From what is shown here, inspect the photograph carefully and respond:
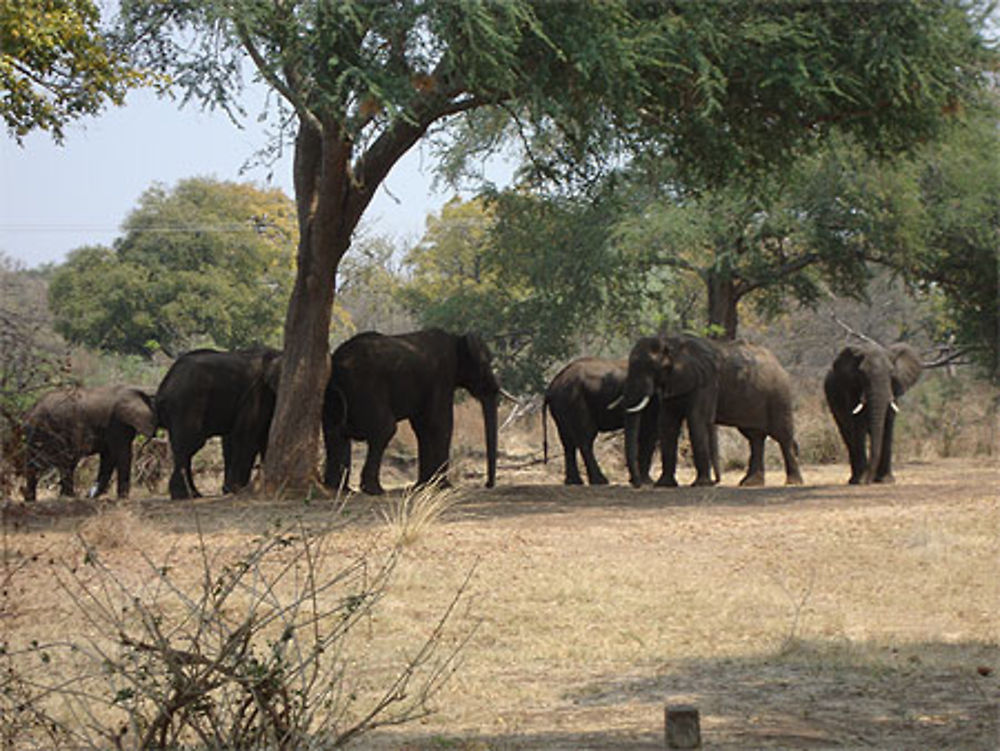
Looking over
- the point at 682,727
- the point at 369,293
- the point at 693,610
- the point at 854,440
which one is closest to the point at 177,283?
the point at 369,293

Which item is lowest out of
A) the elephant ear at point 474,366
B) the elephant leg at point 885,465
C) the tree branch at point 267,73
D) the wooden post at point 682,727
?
the wooden post at point 682,727

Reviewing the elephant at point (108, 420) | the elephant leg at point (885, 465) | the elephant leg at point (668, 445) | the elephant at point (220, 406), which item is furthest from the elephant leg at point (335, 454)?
the elephant leg at point (885, 465)

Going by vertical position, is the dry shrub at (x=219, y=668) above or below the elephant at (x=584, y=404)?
below

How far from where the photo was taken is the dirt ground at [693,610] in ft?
26.2

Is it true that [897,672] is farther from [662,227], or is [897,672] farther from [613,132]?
[662,227]

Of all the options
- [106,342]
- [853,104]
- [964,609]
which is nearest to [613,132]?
[853,104]

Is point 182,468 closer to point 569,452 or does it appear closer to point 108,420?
point 108,420

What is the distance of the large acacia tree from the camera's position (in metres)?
16.0

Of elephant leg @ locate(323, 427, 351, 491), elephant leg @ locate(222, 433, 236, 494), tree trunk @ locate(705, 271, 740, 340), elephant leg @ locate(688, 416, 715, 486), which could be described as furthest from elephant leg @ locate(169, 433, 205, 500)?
tree trunk @ locate(705, 271, 740, 340)

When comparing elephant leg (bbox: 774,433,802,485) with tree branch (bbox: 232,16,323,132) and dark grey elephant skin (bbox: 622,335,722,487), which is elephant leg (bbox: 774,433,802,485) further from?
tree branch (bbox: 232,16,323,132)

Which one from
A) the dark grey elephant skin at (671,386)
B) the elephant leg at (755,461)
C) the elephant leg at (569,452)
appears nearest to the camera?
the dark grey elephant skin at (671,386)

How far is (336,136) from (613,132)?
3.18 metres

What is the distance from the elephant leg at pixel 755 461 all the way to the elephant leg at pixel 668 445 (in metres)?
1.36

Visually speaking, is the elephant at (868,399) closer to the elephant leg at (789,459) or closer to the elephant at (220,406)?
the elephant leg at (789,459)
